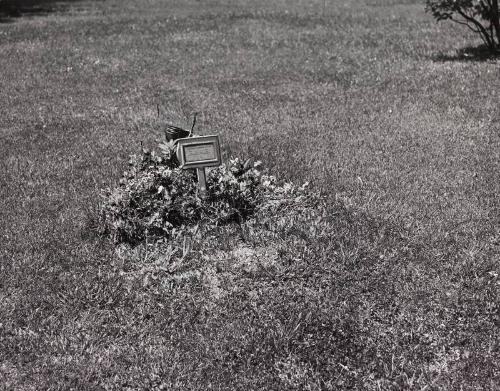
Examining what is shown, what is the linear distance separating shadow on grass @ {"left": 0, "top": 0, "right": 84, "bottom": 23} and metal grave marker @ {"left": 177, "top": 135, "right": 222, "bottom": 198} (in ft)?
66.7

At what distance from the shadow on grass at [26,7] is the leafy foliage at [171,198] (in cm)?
A: 1986

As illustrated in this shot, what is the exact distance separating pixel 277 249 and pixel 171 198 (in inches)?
52.0

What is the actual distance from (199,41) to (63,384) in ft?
48.2

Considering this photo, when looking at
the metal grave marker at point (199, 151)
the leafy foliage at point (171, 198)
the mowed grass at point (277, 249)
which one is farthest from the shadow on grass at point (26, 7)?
the metal grave marker at point (199, 151)

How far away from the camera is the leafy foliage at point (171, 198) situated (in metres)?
6.14

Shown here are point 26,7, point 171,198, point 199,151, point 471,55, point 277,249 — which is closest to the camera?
point 277,249

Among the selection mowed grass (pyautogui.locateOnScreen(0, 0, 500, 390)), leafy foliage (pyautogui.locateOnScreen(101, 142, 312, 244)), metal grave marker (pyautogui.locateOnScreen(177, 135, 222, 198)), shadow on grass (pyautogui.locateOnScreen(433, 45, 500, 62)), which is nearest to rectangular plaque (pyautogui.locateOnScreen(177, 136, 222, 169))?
metal grave marker (pyautogui.locateOnScreen(177, 135, 222, 198))

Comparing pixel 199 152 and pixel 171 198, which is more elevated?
pixel 199 152

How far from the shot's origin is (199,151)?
6.04m

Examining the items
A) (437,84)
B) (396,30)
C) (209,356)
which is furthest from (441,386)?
(396,30)

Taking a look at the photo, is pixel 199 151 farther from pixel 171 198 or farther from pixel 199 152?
pixel 171 198

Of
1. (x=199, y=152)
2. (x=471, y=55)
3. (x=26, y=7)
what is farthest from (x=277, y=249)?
(x=26, y=7)

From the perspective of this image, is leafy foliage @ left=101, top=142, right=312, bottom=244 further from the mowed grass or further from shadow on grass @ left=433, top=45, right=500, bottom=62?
shadow on grass @ left=433, top=45, right=500, bottom=62

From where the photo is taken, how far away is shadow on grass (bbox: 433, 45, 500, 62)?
1387 cm
